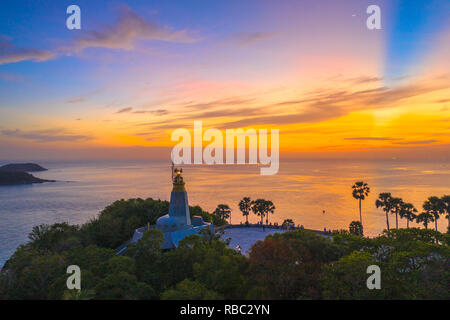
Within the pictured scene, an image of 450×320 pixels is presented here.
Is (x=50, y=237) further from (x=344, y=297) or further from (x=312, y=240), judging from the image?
(x=344, y=297)

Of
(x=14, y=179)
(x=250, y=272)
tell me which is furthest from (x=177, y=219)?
(x=14, y=179)

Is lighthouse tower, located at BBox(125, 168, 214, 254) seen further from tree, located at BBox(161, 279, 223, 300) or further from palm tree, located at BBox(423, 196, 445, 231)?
palm tree, located at BBox(423, 196, 445, 231)

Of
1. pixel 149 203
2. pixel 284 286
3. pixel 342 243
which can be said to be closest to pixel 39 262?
pixel 284 286

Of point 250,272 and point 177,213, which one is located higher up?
point 177,213

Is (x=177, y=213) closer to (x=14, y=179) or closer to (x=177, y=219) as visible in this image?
(x=177, y=219)

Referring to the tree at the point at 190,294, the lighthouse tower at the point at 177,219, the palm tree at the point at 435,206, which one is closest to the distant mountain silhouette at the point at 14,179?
the lighthouse tower at the point at 177,219

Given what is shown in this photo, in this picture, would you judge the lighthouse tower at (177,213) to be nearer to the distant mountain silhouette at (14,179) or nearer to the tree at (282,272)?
the tree at (282,272)

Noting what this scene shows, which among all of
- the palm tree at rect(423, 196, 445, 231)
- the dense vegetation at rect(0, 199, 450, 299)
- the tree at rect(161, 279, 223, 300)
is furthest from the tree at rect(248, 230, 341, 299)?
the palm tree at rect(423, 196, 445, 231)
